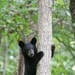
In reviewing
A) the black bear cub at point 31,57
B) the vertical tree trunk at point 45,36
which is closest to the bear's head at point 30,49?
the black bear cub at point 31,57

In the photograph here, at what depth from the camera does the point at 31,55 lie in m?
5.77

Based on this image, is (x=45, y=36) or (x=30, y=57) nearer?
(x=45, y=36)

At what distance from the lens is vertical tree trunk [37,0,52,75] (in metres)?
5.10

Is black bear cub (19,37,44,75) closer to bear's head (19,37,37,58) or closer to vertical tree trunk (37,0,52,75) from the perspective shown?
bear's head (19,37,37,58)

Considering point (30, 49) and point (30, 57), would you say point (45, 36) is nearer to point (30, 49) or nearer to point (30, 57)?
point (30, 49)

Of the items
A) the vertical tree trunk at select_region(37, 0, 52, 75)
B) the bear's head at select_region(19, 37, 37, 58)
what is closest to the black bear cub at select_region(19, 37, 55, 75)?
the bear's head at select_region(19, 37, 37, 58)

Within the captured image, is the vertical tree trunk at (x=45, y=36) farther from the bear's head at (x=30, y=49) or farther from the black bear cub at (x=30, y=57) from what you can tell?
the bear's head at (x=30, y=49)

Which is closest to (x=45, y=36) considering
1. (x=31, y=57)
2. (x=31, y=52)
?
(x=31, y=52)

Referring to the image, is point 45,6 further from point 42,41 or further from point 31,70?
point 31,70

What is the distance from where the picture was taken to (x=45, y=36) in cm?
513

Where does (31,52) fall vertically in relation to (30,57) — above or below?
above

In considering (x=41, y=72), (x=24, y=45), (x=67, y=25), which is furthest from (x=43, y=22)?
(x=67, y=25)

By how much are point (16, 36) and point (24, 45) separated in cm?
112

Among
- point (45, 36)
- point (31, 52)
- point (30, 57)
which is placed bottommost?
point (30, 57)
